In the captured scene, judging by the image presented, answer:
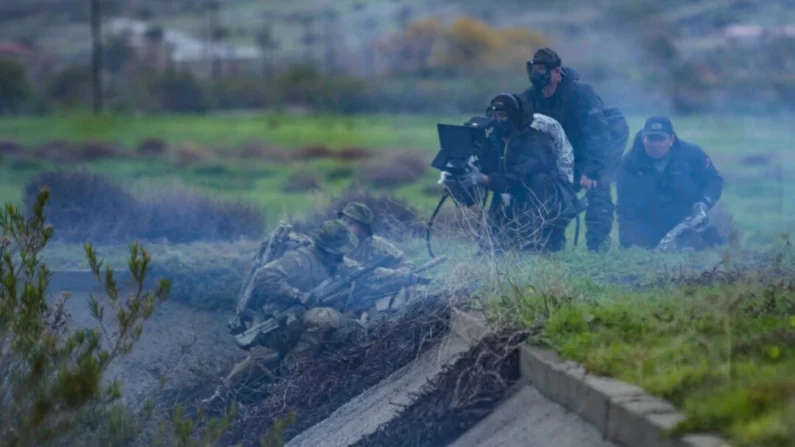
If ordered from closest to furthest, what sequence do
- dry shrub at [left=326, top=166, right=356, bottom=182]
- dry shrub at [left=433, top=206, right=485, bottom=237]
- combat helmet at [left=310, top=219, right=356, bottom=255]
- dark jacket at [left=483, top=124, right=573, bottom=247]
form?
1. dry shrub at [left=433, top=206, right=485, bottom=237]
2. combat helmet at [left=310, top=219, right=356, bottom=255]
3. dark jacket at [left=483, top=124, right=573, bottom=247]
4. dry shrub at [left=326, top=166, right=356, bottom=182]

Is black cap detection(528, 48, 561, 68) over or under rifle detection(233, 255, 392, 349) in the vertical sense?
over

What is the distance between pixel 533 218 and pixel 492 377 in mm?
2151

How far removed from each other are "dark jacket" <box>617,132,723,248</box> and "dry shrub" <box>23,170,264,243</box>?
22.0ft

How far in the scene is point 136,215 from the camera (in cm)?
1655

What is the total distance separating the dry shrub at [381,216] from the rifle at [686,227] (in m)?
2.31

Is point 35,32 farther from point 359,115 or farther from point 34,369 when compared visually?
point 34,369

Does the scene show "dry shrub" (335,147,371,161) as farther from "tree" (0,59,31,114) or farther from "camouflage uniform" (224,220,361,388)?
"camouflage uniform" (224,220,361,388)

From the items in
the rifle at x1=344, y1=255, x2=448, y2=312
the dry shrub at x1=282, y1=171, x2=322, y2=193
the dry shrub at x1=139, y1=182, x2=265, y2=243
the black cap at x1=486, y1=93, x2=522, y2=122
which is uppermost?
the black cap at x1=486, y1=93, x2=522, y2=122

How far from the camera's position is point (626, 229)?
11.4 meters

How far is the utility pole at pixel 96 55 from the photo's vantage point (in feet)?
141

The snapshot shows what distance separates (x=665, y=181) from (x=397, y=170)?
75.8 ft

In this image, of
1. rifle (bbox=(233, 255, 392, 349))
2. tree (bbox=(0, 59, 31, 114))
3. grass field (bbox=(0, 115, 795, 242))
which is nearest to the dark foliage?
rifle (bbox=(233, 255, 392, 349))

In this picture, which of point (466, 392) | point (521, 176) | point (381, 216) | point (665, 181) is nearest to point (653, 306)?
point (466, 392)

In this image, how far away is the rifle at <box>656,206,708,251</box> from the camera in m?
10.8
